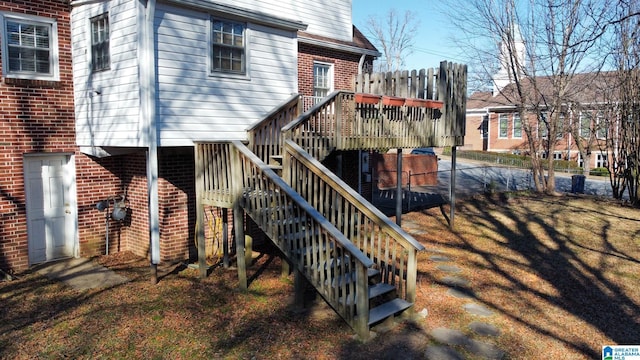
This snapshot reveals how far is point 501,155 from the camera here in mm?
34125

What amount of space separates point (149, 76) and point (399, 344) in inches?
211

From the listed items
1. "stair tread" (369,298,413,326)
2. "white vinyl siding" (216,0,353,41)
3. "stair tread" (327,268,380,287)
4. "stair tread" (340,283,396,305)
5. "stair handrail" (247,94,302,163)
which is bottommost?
"stair tread" (369,298,413,326)

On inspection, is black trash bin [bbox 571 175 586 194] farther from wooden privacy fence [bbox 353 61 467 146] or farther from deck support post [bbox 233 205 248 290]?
deck support post [bbox 233 205 248 290]

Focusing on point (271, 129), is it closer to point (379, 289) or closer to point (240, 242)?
point (240, 242)

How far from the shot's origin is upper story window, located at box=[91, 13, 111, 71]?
828 cm

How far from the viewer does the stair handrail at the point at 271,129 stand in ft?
27.0

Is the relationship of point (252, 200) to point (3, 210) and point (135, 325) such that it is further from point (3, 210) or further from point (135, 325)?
point (3, 210)

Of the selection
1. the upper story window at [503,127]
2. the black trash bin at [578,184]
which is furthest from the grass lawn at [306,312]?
the upper story window at [503,127]

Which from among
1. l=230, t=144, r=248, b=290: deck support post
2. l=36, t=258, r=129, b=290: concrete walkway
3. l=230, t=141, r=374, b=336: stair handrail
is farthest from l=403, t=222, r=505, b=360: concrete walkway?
l=36, t=258, r=129, b=290: concrete walkway

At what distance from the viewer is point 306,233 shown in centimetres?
652

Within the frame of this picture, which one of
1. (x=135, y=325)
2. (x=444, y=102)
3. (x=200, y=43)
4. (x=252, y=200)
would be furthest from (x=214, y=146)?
(x=444, y=102)

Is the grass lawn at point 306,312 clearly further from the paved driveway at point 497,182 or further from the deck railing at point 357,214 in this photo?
the paved driveway at point 497,182

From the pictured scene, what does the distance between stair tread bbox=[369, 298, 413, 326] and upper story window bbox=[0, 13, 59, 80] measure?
7219 millimetres

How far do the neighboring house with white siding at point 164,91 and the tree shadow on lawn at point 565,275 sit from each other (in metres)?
5.46
